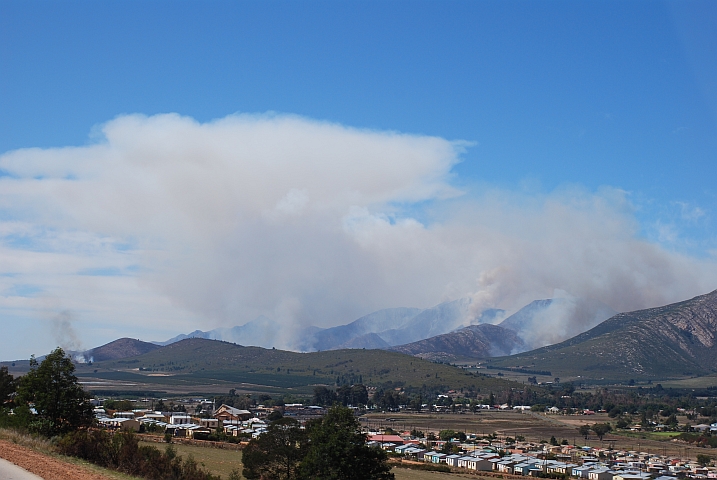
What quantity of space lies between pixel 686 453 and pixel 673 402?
106429 mm

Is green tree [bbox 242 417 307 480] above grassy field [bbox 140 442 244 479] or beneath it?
above

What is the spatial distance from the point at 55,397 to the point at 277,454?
43.8ft

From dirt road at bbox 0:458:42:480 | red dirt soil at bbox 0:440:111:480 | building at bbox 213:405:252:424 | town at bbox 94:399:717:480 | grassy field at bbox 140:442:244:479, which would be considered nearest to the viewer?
dirt road at bbox 0:458:42:480

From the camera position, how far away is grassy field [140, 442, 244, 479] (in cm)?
4537

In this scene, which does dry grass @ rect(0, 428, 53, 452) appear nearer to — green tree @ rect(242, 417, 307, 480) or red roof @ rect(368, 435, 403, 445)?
green tree @ rect(242, 417, 307, 480)

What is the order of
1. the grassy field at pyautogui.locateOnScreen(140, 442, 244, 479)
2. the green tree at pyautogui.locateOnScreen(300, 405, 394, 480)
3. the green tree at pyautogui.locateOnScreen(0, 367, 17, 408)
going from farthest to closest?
the green tree at pyautogui.locateOnScreen(0, 367, 17, 408) < the grassy field at pyautogui.locateOnScreen(140, 442, 244, 479) < the green tree at pyautogui.locateOnScreen(300, 405, 394, 480)

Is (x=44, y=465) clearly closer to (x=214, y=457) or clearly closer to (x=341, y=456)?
(x=341, y=456)

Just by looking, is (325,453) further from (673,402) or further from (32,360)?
(673,402)

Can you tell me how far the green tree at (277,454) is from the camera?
41.0m

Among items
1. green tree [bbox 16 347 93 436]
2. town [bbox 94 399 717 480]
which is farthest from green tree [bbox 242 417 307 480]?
town [bbox 94 399 717 480]

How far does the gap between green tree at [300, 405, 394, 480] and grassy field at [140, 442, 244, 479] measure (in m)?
10.4

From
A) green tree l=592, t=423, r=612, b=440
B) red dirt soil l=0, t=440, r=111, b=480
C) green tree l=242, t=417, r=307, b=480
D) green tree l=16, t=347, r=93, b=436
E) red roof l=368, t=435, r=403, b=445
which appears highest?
green tree l=16, t=347, r=93, b=436

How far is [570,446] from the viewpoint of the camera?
95.1m

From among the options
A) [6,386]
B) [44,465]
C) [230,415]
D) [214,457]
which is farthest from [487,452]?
[44,465]
